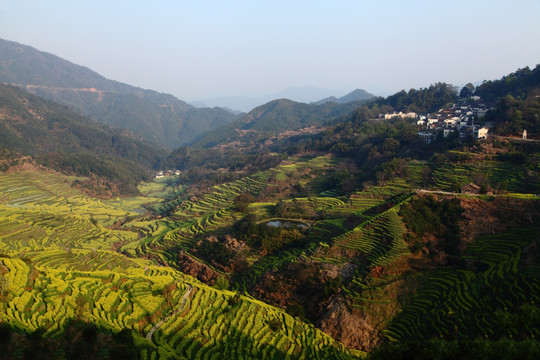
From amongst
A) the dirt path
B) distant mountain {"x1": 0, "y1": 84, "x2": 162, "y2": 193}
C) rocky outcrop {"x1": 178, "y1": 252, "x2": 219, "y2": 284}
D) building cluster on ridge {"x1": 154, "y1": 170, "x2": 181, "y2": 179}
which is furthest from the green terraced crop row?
building cluster on ridge {"x1": 154, "y1": 170, "x2": 181, "y2": 179}

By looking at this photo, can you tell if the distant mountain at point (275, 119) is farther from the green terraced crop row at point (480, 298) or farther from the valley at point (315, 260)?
the green terraced crop row at point (480, 298)

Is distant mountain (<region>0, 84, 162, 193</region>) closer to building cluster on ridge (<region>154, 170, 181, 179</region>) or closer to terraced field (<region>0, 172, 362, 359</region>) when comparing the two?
building cluster on ridge (<region>154, 170, 181, 179</region>)

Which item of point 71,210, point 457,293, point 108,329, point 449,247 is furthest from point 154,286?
point 71,210

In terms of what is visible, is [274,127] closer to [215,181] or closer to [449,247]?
[215,181]

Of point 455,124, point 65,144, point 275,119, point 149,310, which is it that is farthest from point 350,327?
point 275,119

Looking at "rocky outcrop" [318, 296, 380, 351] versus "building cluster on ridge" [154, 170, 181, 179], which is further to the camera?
"building cluster on ridge" [154, 170, 181, 179]

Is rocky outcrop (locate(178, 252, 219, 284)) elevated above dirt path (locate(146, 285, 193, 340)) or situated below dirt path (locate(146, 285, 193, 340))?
below

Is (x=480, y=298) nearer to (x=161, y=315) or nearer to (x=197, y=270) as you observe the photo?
(x=161, y=315)
